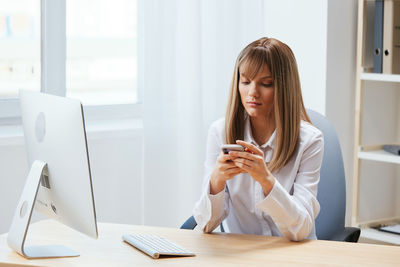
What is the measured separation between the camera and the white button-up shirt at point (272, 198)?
182 centimetres

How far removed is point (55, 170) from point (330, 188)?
945mm

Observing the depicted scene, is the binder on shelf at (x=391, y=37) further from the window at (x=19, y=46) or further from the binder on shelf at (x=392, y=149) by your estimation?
the window at (x=19, y=46)

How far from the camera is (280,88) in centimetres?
192

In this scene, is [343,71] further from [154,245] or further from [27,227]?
[27,227]

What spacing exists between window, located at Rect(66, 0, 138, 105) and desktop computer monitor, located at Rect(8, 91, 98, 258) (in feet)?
4.17

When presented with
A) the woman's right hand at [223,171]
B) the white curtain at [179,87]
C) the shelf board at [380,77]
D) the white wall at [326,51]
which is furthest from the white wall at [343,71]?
the woman's right hand at [223,171]

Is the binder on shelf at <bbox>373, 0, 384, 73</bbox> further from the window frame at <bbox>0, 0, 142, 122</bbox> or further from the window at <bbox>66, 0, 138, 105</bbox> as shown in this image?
the window frame at <bbox>0, 0, 142, 122</bbox>

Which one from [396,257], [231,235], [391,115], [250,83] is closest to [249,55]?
[250,83]

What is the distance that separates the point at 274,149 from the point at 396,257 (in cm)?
49

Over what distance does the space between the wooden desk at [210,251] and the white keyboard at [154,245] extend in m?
0.02

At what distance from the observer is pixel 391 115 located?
3303 mm

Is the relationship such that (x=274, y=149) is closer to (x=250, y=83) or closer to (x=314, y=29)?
(x=250, y=83)

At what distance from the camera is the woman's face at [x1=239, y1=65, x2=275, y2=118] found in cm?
190

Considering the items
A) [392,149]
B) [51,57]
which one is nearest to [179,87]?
[51,57]
